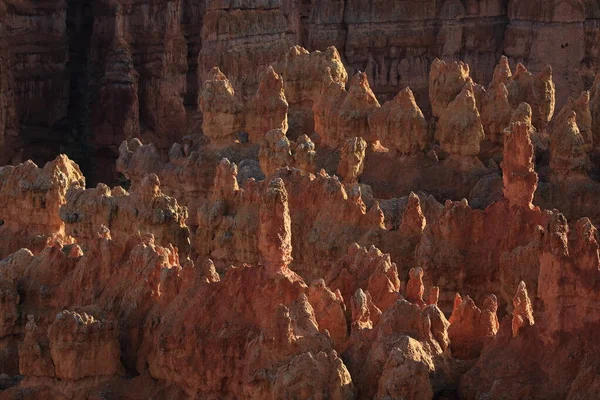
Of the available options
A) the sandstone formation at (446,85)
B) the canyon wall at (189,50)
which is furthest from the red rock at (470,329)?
the canyon wall at (189,50)

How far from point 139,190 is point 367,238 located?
3148 mm

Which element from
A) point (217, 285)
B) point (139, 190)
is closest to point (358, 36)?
point (139, 190)

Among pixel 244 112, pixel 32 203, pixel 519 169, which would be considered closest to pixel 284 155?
pixel 244 112

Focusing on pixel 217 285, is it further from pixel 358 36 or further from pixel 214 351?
pixel 358 36

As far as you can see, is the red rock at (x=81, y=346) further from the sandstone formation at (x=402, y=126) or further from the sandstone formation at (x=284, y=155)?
the sandstone formation at (x=402, y=126)

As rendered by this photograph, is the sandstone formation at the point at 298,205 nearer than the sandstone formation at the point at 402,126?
Yes

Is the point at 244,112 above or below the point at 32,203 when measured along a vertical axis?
above

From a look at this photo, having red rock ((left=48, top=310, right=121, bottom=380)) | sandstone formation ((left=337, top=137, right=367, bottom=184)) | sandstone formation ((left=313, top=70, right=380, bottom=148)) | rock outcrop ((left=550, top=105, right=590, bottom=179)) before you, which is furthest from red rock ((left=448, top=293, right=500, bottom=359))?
sandstone formation ((left=313, top=70, right=380, bottom=148))

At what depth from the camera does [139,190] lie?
67.2 feet

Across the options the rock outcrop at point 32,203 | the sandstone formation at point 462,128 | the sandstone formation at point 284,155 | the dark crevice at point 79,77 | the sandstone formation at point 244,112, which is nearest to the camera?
the rock outcrop at point 32,203

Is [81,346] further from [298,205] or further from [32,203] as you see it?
[32,203]

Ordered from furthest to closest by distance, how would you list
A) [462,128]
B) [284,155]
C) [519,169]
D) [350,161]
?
1. [462,128]
2. [284,155]
3. [350,161]
4. [519,169]

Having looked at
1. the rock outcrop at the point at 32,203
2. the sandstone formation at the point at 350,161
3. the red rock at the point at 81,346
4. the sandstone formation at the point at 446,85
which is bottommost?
the red rock at the point at 81,346

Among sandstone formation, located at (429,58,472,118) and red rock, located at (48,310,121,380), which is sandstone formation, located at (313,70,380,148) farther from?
red rock, located at (48,310,121,380)
